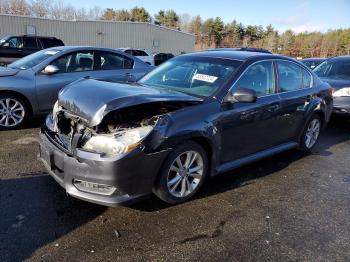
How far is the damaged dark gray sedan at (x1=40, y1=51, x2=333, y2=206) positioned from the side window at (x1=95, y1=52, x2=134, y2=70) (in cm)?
249

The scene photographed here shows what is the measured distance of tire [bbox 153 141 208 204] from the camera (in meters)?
3.52

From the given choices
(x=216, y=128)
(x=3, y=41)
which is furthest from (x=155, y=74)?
(x=3, y=41)

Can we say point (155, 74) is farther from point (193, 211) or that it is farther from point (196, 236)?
point (196, 236)

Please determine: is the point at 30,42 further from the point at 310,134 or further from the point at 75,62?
the point at 310,134

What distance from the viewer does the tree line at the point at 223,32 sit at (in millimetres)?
58013

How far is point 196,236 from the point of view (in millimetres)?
3252

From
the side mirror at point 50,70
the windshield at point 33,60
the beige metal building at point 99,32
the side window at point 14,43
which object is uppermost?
the beige metal building at point 99,32

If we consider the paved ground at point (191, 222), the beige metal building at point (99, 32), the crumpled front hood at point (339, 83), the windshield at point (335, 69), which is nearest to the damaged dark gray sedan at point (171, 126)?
the paved ground at point (191, 222)

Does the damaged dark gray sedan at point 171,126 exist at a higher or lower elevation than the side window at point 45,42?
lower

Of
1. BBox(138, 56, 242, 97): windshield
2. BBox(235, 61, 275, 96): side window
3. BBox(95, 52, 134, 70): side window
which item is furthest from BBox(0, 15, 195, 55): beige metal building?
BBox(235, 61, 275, 96): side window

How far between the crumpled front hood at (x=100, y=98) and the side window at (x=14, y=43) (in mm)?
12667

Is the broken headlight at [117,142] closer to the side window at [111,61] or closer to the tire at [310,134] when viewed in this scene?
the tire at [310,134]

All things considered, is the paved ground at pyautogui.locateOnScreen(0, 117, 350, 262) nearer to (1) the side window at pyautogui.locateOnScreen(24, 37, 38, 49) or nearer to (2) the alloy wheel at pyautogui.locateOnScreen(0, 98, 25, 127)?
(2) the alloy wheel at pyautogui.locateOnScreen(0, 98, 25, 127)

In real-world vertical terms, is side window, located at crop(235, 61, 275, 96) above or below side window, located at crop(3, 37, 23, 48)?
below
